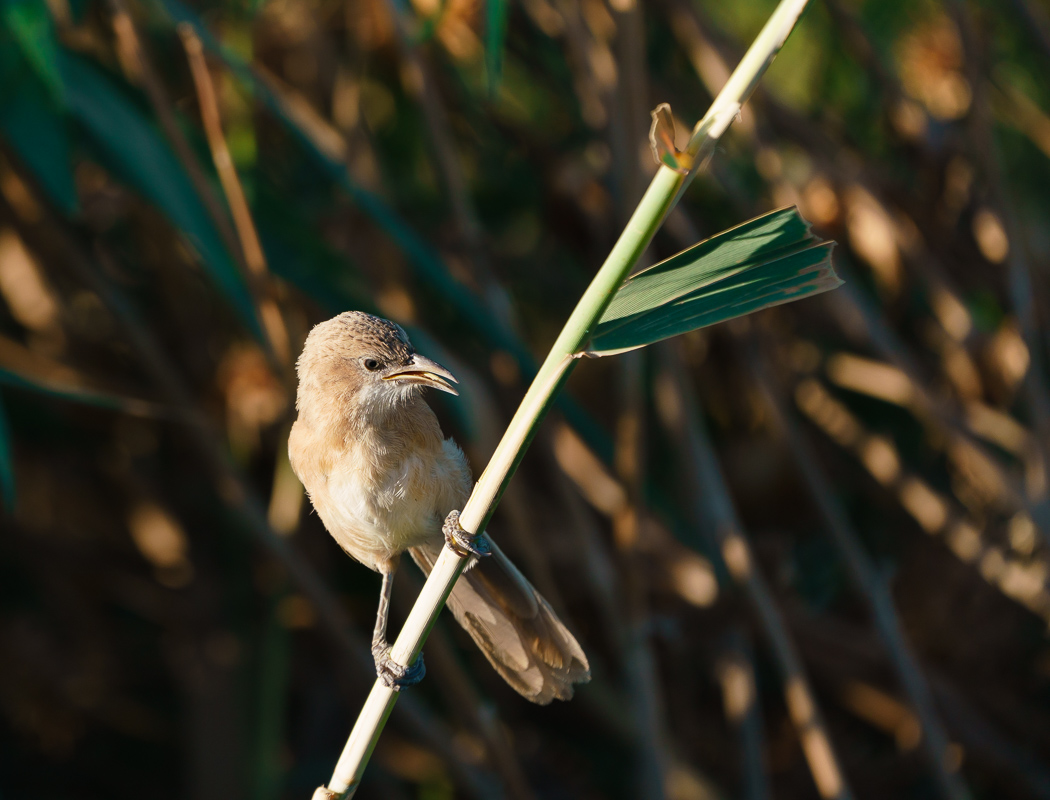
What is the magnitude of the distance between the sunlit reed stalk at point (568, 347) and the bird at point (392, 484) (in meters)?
0.10

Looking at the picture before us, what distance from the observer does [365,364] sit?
1.22 metres

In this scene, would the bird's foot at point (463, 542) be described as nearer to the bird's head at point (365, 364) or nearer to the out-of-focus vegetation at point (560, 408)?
the bird's head at point (365, 364)

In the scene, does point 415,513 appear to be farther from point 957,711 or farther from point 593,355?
point 957,711

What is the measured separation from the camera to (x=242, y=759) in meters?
3.09

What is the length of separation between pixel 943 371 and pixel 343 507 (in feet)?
8.07

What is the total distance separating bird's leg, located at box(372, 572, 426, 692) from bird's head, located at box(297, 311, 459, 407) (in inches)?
13.3

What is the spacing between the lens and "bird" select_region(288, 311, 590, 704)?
4.04ft

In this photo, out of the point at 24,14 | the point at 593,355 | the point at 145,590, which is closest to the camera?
the point at 593,355

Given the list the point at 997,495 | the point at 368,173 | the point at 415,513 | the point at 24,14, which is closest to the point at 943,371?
the point at 997,495

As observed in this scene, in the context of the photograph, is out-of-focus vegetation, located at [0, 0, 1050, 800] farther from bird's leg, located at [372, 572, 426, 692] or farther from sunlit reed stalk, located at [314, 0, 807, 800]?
sunlit reed stalk, located at [314, 0, 807, 800]

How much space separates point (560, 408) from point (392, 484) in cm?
80

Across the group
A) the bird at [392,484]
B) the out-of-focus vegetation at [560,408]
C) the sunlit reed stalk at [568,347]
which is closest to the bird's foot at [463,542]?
the sunlit reed stalk at [568,347]

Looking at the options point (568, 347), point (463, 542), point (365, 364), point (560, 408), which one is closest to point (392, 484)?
point (365, 364)

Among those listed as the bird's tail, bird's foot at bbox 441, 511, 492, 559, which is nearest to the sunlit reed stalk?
bird's foot at bbox 441, 511, 492, 559
